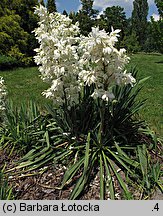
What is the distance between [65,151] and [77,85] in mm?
820

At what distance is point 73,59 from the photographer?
2.93m

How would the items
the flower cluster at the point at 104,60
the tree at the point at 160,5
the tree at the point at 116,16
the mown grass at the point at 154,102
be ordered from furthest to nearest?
the tree at the point at 116,16, the tree at the point at 160,5, the mown grass at the point at 154,102, the flower cluster at the point at 104,60

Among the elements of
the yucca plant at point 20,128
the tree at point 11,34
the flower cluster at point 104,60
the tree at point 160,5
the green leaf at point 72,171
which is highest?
the tree at point 160,5

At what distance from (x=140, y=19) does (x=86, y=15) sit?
1820cm

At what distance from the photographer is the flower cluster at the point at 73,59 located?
2.63 metres

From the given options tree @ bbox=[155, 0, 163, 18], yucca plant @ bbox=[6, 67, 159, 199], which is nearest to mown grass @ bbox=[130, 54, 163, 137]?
yucca plant @ bbox=[6, 67, 159, 199]

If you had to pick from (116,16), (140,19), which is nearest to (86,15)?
(116,16)

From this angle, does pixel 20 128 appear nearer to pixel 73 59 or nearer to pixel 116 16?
pixel 73 59

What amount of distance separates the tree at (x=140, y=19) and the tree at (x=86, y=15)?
45.0 ft

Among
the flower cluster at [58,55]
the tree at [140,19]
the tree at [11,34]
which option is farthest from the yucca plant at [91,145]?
the tree at [140,19]

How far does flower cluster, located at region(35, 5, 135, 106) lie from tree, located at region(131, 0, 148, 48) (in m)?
33.3

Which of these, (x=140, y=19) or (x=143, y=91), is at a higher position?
(x=140, y=19)

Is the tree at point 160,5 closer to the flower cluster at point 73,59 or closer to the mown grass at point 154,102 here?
the mown grass at point 154,102
